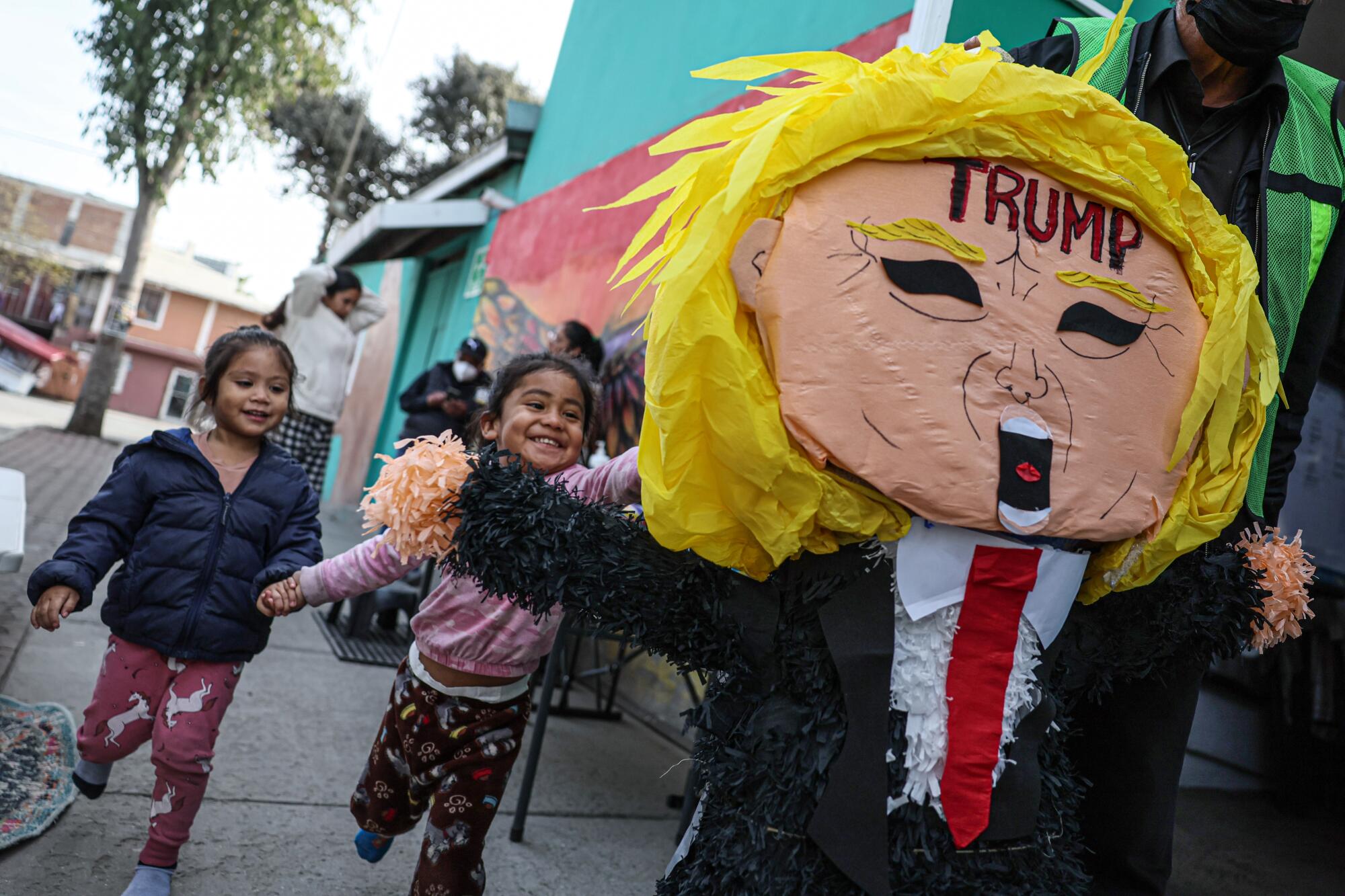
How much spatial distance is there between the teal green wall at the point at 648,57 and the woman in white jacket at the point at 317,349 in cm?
210

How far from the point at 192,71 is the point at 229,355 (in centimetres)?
1101

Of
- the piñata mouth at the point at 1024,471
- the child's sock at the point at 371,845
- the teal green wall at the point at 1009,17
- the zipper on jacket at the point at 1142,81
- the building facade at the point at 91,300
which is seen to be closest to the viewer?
the piñata mouth at the point at 1024,471

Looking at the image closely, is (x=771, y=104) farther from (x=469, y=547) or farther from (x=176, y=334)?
(x=176, y=334)

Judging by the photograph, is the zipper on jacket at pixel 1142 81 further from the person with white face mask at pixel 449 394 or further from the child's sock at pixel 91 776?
the person with white face mask at pixel 449 394

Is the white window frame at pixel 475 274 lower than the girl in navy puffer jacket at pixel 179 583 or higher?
higher

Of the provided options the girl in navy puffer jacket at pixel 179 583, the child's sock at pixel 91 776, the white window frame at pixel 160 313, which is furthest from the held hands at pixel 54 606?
the white window frame at pixel 160 313

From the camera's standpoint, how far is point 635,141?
625 cm

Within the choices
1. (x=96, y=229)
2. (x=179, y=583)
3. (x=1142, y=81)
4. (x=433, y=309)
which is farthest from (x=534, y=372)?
(x=96, y=229)

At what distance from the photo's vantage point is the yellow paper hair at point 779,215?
1.32 meters

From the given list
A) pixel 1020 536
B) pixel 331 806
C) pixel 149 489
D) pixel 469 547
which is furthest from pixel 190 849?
pixel 1020 536

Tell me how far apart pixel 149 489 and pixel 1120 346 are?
Result: 6.71 feet

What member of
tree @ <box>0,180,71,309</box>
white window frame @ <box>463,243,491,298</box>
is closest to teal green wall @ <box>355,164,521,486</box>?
white window frame @ <box>463,243,491,298</box>

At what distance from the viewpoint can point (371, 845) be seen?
7.52ft

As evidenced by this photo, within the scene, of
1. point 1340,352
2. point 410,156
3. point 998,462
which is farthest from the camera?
point 410,156
